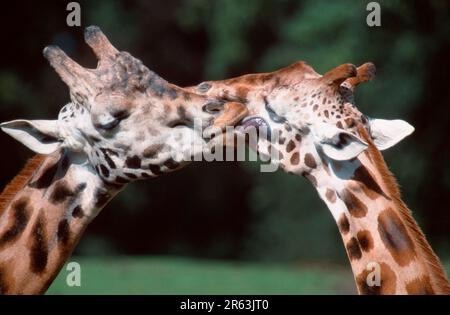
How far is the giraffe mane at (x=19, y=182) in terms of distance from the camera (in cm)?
493

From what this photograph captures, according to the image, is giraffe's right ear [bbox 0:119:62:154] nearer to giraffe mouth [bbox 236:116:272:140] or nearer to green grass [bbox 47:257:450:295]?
giraffe mouth [bbox 236:116:272:140]

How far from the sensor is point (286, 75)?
18.9 feet

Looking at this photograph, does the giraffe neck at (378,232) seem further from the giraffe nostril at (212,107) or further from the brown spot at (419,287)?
the giraffe nostril at (212,107)

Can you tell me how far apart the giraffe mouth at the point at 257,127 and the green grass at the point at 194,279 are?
4.77 metres

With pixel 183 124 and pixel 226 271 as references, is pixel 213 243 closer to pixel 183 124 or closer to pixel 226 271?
pixel 226 271

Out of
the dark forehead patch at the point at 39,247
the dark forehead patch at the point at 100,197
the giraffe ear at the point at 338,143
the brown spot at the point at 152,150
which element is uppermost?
the giraffe ear at the point at 338,143

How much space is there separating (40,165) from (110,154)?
0.42 meters

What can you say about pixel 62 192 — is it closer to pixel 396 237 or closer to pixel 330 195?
pixel 330 195

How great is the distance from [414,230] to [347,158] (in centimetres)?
54

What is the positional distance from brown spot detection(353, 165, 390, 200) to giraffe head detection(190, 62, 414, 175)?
16 centimetres

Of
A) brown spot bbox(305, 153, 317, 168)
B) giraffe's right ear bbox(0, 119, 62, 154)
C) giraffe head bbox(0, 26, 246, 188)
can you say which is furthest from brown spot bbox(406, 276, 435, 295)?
giraffe's right ear bbox(0, 119, 62, 154)

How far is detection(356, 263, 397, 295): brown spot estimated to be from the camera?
4.82 m

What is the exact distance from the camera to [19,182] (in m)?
5.00

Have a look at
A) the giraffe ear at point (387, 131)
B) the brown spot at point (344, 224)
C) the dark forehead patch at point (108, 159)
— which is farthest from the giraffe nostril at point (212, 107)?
the giraffe ear at point (387, 131)
